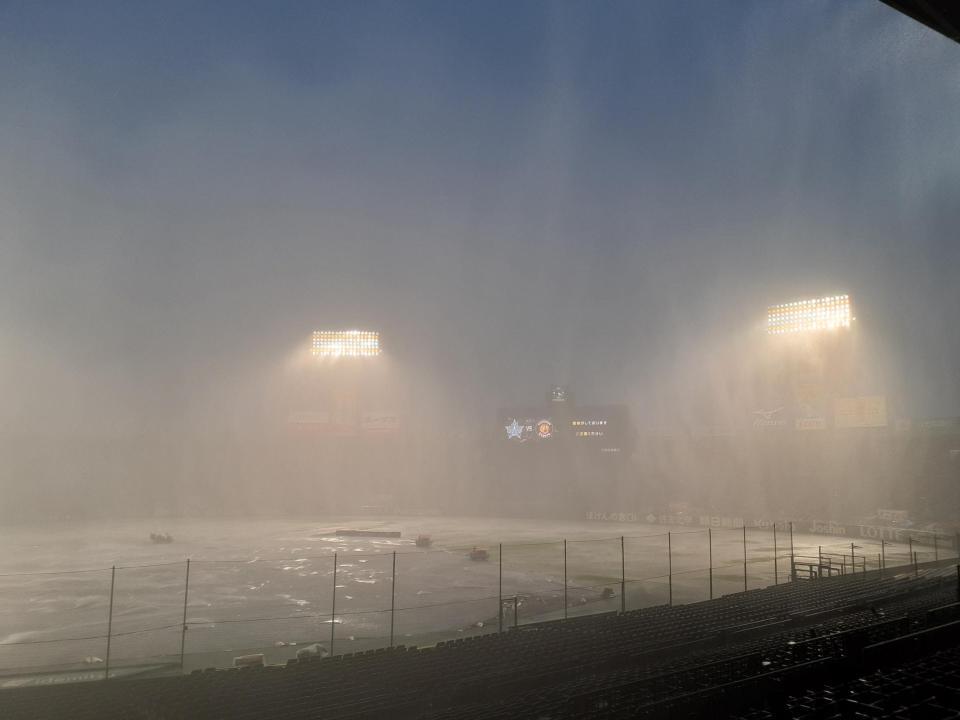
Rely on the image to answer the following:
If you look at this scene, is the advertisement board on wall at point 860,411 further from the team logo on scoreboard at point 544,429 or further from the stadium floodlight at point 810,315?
the team logo on scoreboard at point 544,429

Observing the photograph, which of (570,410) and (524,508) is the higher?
(570,410)

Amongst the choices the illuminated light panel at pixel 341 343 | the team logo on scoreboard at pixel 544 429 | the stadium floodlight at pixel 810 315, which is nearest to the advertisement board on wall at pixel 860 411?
the stadium floodlight at pixel 810 315

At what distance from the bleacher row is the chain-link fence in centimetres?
206

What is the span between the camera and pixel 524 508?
73000 mm

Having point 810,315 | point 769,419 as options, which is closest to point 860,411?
point 769,419

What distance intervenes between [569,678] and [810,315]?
213 feet

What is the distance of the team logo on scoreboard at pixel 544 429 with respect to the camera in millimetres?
78750

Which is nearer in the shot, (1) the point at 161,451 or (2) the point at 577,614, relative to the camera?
(2) the point at 577,614

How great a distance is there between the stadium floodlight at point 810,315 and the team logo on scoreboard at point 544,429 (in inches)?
1150

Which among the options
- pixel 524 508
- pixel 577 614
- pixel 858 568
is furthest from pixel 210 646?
pixel 524 508

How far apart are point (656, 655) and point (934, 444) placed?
6069 centimetres

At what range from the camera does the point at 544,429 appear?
259 ft

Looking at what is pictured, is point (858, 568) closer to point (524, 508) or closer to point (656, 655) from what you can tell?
point (656, 655)

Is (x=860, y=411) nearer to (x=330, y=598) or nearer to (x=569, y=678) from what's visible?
(x=330, y=598)
